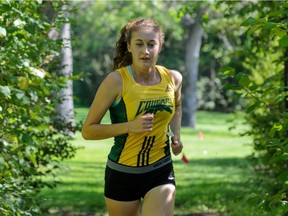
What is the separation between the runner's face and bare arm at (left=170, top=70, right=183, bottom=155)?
31cm

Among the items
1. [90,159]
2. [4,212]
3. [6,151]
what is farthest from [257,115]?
[90,159]

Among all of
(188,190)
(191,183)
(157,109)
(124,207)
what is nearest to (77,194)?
(188,190)

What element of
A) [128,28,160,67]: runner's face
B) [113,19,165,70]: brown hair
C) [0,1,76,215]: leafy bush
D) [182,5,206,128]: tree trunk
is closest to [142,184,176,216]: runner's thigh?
[128,28,160,67]: runner's face

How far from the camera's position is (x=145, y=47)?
5.13m

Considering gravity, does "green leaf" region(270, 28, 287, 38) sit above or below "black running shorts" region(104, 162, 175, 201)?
above

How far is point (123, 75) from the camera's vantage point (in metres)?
5.16

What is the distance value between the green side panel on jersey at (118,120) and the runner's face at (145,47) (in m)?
0.29

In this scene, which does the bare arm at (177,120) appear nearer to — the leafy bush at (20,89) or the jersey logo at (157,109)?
the jersey logo at (157,109)

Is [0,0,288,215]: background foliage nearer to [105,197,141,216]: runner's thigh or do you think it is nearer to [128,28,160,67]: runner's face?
[128,28,160,67]: runner's face

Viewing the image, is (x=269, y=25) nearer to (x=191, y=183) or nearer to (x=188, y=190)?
(x=188, y=190)

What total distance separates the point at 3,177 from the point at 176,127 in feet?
4.28

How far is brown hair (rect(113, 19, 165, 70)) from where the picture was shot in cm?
523

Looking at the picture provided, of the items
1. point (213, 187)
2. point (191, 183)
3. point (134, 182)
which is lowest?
point (191, 183)

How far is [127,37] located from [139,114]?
0.56 metres
